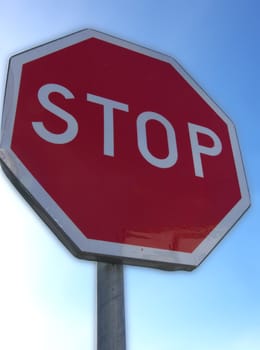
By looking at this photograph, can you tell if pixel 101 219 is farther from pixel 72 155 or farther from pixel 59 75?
pixel 59 75

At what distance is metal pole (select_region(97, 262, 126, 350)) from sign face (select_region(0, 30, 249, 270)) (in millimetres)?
26

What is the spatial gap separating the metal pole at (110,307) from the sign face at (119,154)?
1.0 inches

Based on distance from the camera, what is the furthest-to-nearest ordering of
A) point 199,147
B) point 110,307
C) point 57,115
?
point 199,147 < point 57,115 < point 110,307

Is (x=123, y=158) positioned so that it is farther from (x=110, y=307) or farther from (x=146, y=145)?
(x=110, y=307)

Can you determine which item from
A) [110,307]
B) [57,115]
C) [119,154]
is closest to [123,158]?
[119,154]

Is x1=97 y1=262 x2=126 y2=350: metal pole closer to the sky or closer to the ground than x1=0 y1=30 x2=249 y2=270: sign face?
closer to the ground

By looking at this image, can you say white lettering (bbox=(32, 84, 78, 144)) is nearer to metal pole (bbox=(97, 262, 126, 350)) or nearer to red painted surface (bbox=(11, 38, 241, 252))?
red painted surface (bbox=(11, 38, 241, 252))

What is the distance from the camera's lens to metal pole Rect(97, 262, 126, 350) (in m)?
0.60

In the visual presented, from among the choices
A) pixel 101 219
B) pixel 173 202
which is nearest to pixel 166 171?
pixel 173 202

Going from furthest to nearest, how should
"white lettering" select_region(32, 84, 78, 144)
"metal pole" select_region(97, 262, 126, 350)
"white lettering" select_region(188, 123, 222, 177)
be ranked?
1. "white lettering" select_region(188, 123, 222, 177)
2. "white lettering" select_region(32, 84, 78, 144)
3. "metal pole" select_region(97, 262, 126, 350)

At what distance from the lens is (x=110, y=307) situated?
2.05 feet

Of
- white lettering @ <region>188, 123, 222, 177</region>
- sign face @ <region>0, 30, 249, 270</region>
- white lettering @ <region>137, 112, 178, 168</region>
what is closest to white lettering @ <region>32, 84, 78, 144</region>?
sign face @ <region>0, 30, 249, 270</region>

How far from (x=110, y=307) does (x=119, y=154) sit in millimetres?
273

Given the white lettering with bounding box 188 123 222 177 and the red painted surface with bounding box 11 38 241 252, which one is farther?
the white lettering with bounding box 188 123 222 177
